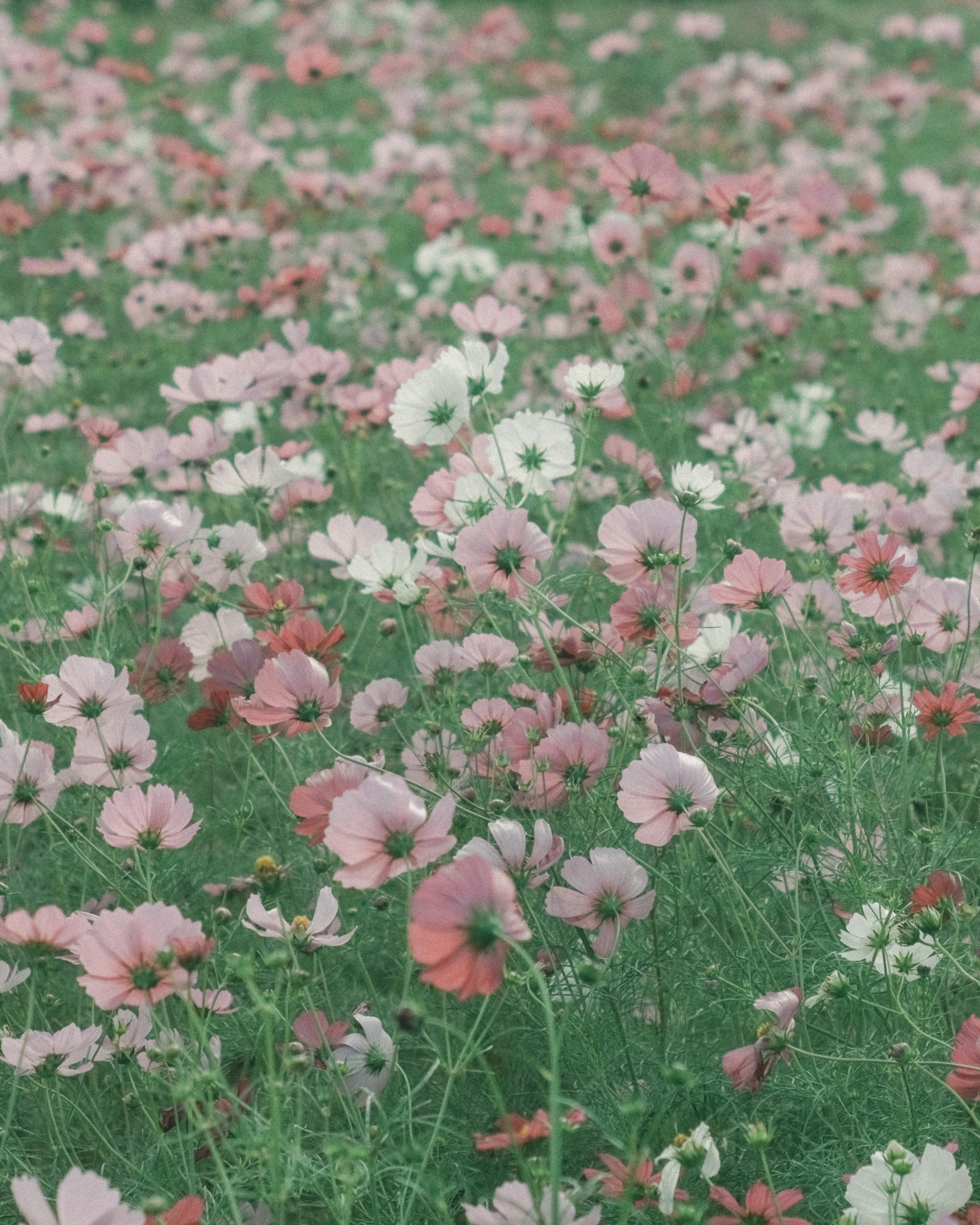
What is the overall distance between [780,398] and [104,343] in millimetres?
1430

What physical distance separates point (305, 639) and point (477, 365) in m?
0.34

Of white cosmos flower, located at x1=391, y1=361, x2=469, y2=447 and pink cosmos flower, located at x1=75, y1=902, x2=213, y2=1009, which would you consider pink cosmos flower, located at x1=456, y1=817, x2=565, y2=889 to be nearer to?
pink cosmos flower, located at x1=75, y1=902, x2=213, y2=1009

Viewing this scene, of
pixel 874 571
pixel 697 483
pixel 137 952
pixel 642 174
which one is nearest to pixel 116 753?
pixel 137 952

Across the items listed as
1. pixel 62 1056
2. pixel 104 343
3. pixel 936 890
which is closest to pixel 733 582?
pixel 936 890

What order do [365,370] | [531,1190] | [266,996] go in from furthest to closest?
[365,370] → [266,996] → [531,1190]

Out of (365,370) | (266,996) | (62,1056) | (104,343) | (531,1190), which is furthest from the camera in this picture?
(104,343)

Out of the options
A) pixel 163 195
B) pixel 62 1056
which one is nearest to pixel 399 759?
pixel 62 1056

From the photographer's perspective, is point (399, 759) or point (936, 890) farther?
point (399, 759)

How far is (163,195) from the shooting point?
11.6 feet

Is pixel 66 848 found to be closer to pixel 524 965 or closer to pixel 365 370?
pixel 524 965

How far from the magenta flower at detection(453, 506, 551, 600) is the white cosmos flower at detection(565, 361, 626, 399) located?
0.22 metres

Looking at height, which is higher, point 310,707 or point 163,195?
point 310,707

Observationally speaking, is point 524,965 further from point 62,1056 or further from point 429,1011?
point 62,1056

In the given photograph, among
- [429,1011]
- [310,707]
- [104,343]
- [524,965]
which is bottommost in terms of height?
[104,343]
